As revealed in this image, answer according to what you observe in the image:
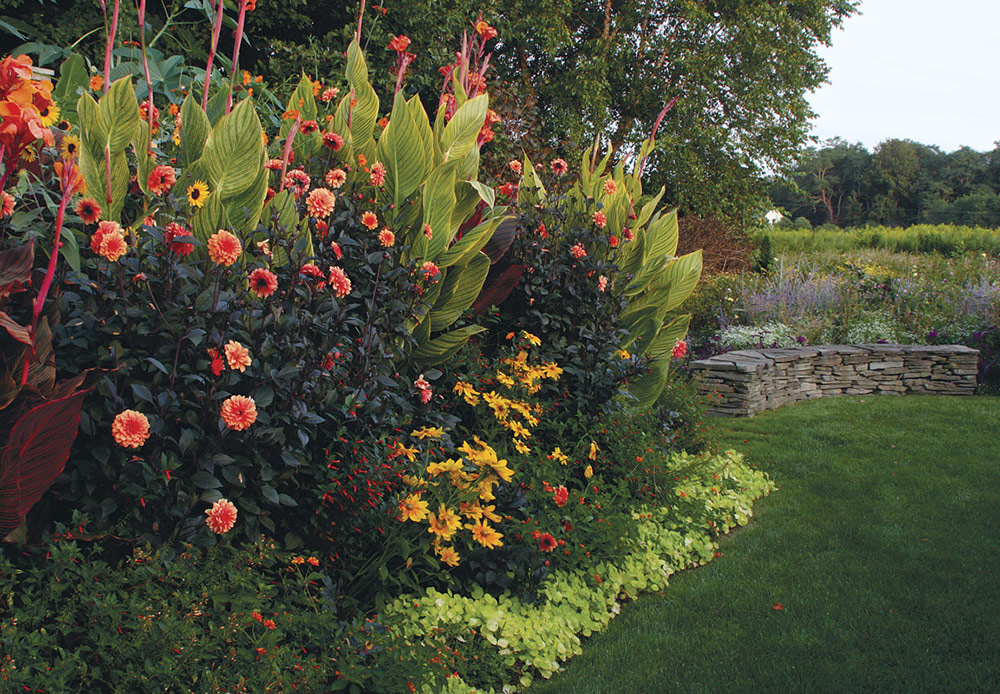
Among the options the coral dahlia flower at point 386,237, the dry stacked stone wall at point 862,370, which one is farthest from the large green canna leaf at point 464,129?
the dry stacked stone wall at point 862,370

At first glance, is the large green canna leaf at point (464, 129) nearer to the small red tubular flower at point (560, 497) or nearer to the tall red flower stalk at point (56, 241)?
the small red tubular flower at point (560, 497)

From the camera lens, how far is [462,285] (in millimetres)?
3285

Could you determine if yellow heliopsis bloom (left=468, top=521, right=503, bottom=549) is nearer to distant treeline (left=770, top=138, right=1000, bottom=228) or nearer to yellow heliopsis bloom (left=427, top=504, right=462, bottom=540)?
yellow heliopsis bloom (left=427, top=504, right=462, bottom=540)

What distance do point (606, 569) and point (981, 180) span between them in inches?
2184

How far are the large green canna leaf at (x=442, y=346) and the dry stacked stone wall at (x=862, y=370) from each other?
407 cm

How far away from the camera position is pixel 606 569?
10.2ft

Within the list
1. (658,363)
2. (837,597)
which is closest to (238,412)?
(837,597)

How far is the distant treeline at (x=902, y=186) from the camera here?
153 feet

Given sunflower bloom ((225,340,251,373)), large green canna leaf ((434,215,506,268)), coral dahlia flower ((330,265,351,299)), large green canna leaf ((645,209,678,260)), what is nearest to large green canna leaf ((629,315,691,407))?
large green canna leaf ((645,209,678,260))

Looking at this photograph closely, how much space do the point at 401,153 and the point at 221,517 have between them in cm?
163

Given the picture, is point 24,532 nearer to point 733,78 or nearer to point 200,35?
point 200,35

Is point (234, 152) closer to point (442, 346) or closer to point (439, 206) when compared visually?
point (439, 206)

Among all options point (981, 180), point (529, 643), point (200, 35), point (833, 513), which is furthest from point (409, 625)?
point (981, 180)

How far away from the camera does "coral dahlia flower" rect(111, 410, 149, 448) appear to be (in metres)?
1.92
